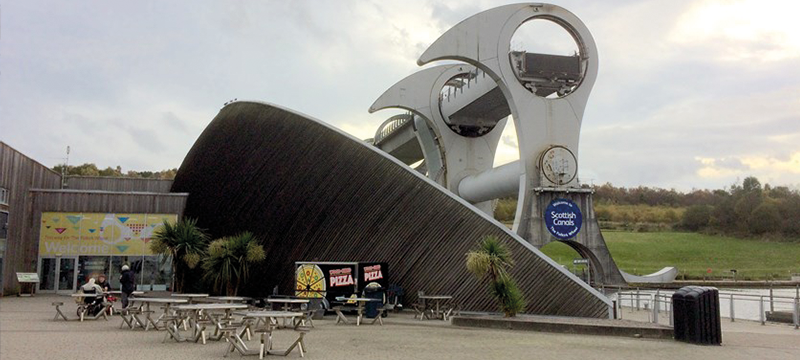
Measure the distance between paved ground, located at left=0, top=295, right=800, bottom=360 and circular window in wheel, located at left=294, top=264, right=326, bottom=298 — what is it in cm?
314

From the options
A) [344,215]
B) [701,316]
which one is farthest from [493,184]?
[701,316]

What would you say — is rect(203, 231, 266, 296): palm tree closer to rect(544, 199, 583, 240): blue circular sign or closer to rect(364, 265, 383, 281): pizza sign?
rect(364, 265, 383, 281): pizza sign

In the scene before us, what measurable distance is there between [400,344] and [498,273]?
491cm

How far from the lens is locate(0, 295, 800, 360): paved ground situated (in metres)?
11.2

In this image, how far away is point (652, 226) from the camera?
342ft

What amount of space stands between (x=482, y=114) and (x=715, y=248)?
54606 millimetres

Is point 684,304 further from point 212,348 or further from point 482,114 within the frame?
point 482,114

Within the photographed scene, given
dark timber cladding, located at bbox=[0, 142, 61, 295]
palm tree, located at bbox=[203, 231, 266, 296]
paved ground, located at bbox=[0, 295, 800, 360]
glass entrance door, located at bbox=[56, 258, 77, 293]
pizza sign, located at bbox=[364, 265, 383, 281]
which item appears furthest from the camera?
glass entrance door, located at bbox=[56, 258, 77, 293]

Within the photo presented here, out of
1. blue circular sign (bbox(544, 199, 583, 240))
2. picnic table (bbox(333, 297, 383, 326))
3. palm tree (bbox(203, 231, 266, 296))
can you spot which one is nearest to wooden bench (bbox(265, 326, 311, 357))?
picnic table (bbox(333, 297, 383, 326))

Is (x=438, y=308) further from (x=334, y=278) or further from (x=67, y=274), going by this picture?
(x=67, y=274)

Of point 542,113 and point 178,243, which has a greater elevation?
point 542,113

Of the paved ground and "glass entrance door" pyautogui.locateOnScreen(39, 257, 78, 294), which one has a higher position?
"glass entrance door" pyautogui.locateOnScreen(39, 257, 78, 294)

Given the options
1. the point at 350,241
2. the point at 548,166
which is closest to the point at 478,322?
the point at 350,241

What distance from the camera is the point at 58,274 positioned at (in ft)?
98.9
